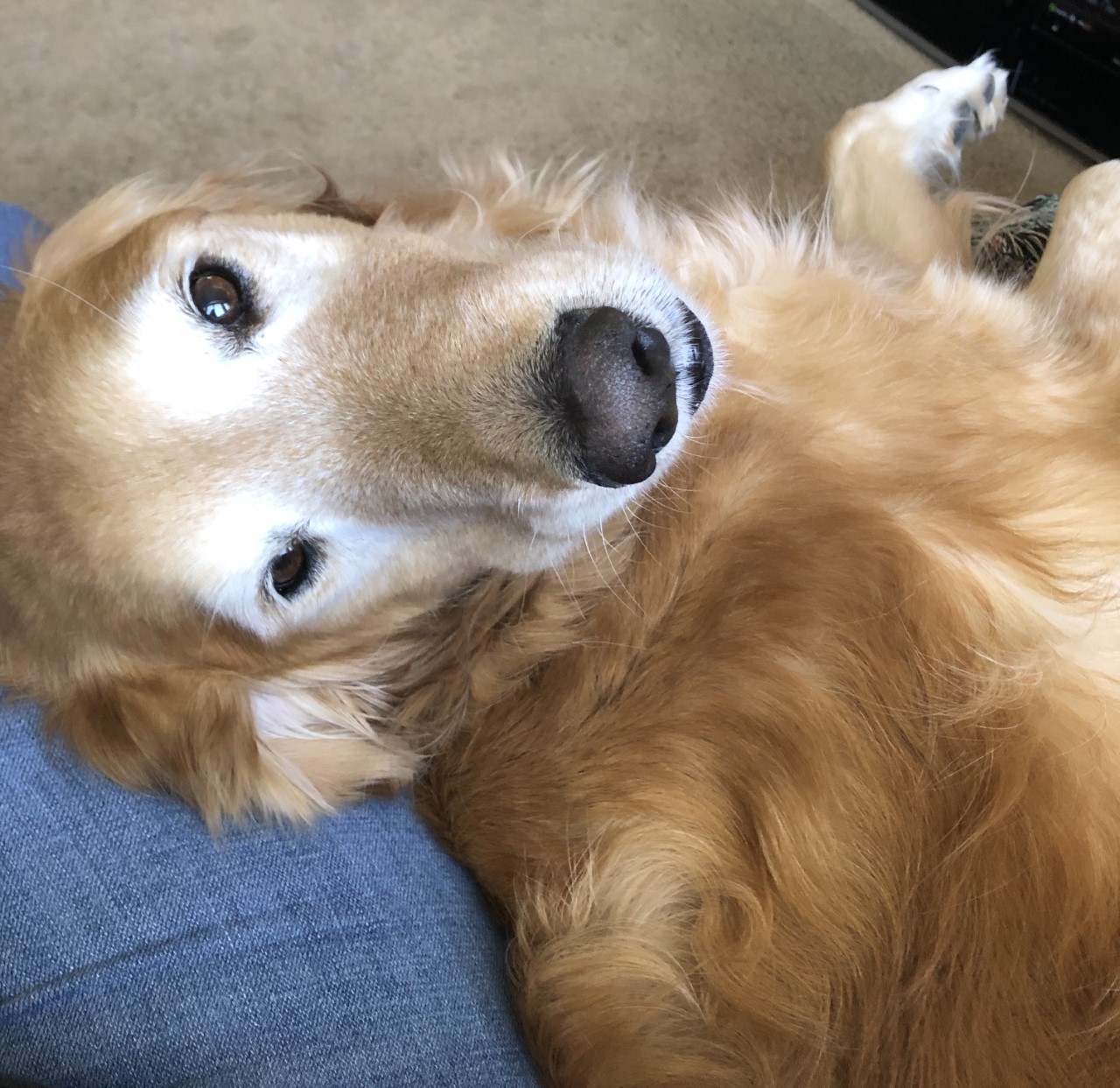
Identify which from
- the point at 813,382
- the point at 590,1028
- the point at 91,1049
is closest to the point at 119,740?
the point at 91,1049

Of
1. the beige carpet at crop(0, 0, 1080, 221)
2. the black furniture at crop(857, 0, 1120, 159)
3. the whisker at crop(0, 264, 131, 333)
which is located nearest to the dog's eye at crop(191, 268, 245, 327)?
the whisker at crop(0, 264, 131, 333)

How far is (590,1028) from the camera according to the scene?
3.78 feet

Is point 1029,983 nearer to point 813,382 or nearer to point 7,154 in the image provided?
point 813,382

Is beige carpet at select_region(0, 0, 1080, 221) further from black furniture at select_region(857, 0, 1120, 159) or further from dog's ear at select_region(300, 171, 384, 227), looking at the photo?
dog's ear at select_region(300, 171, 384, 227)

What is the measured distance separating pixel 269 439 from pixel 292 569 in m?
0.22

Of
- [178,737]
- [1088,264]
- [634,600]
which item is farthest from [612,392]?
[1088,264]

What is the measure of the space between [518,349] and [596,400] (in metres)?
0.13

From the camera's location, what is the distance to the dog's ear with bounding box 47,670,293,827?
4.17 feet

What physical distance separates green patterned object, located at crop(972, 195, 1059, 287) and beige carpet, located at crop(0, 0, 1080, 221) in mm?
554

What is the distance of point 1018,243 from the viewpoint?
1.88 metres

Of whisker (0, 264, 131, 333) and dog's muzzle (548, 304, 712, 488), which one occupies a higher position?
dog's muzzle (548, 304, 712, 488)

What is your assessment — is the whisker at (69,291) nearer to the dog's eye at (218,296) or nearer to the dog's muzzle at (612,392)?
the dog's eye at (218,296)

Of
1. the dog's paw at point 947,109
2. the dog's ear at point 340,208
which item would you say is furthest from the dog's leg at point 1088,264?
the dog's ear at point 340,208

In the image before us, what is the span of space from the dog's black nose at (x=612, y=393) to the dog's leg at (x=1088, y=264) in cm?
82
